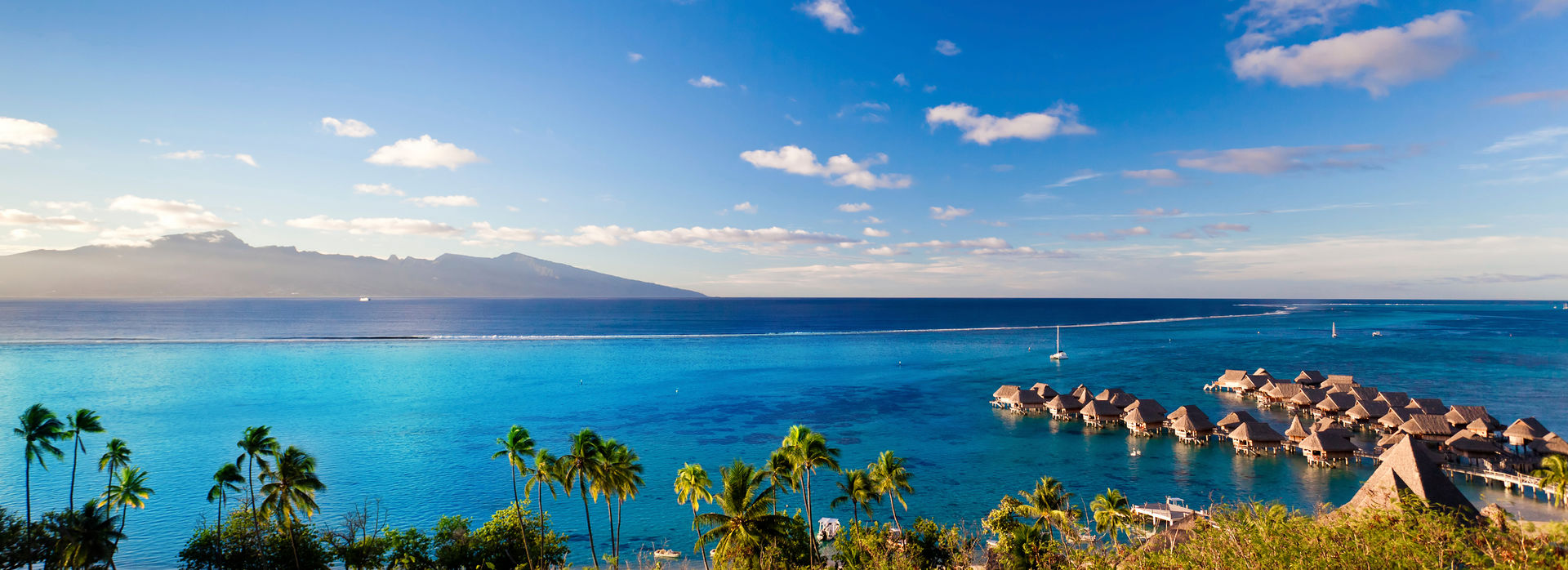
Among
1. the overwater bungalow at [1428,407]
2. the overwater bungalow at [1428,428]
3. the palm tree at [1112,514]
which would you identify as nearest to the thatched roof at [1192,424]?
the overwater bungalow at [1428,428]

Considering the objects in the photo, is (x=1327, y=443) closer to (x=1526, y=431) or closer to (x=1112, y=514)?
(x=1526, y=431)

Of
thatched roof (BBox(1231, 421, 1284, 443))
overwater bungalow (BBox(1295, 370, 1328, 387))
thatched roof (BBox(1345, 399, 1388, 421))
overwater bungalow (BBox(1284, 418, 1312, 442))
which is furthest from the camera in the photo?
overwater bungalow (BBox(1295, 370, 1328, 387))

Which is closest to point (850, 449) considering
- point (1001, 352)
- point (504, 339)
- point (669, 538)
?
point (669, 538)

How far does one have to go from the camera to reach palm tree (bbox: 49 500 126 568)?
69.1 ft

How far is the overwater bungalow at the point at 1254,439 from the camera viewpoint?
1575 inches

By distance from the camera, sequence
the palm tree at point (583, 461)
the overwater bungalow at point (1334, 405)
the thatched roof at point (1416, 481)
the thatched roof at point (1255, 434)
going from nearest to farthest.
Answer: the palm tree at point (583, 461) → the thatched roof at point (1416, 481) → the thatched roof at point (1255, 434) → the overwater bungalow at point (1334, 405)

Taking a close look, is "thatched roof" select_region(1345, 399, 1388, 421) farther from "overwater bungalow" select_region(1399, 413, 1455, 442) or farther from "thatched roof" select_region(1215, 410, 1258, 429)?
"thatched roof" select_region(1215, 410, 1258, 429)

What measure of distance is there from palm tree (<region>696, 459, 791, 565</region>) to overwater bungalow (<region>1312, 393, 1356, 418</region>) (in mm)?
48931

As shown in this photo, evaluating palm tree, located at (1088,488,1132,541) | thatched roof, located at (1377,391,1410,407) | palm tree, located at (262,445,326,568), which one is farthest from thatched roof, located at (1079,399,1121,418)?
palm tree, located at (262,445,326,568)

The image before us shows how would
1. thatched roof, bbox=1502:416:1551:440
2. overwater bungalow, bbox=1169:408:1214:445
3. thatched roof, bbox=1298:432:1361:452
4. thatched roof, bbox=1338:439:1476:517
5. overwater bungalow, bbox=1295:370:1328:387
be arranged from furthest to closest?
overwater bungalow, bbox=1295:370:1328:387, overwater bungalow, bbox=1169:408:1214:445, thatched roof, bbox=1298:432:1361:452, thatched roof, bbox=1502:416:1551:440, thatched roof, bbox=1338:439:1476:517

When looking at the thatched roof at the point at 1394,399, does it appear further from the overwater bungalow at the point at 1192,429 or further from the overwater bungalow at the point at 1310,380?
the overwater bungalow at the point at 1192,429

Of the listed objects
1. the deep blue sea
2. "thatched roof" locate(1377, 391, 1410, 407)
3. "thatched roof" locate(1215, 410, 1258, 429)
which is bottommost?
the deep blue sea

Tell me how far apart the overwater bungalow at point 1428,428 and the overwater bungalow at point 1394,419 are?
3.45ft

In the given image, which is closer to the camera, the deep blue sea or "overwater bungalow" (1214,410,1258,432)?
the deep blue sea
